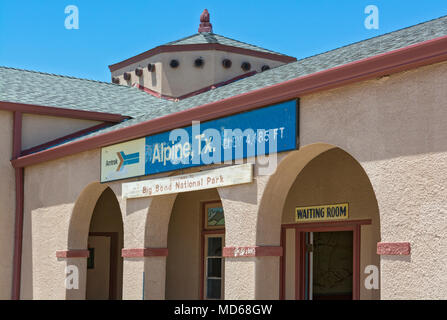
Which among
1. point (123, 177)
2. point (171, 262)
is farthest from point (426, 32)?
point (171, 262)

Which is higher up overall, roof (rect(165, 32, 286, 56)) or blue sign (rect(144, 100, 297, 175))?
roof (rect(165, 32, 286, 56))

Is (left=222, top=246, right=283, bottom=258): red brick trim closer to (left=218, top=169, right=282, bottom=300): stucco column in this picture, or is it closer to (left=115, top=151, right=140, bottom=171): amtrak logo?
(left=218, top=169, right=282, bottom=300): stucco column

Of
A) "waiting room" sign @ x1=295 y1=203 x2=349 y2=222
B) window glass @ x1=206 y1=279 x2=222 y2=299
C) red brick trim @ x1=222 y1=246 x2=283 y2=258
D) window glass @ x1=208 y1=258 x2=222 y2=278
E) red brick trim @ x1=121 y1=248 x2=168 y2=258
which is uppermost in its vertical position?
"waiting room" sign @ x1=295 y1=203 x2=349 y2=222

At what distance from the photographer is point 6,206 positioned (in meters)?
→ 16.0

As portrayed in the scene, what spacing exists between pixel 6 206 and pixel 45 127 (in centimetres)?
207

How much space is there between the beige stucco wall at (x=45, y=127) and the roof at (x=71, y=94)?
335 millimetres

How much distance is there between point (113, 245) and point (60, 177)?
9.82 feet

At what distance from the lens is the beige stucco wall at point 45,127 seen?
54.4 feet

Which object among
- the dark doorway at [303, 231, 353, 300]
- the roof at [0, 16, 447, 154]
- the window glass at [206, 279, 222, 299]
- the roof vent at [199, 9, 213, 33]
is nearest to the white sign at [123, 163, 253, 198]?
the roof at [0, 16, 447, 154]

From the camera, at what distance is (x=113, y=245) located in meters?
17.1

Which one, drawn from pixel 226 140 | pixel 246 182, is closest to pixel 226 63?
pixel 226 140

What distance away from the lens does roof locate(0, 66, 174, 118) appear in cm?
1744

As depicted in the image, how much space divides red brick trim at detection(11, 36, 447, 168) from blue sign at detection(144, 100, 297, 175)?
0.12 m
